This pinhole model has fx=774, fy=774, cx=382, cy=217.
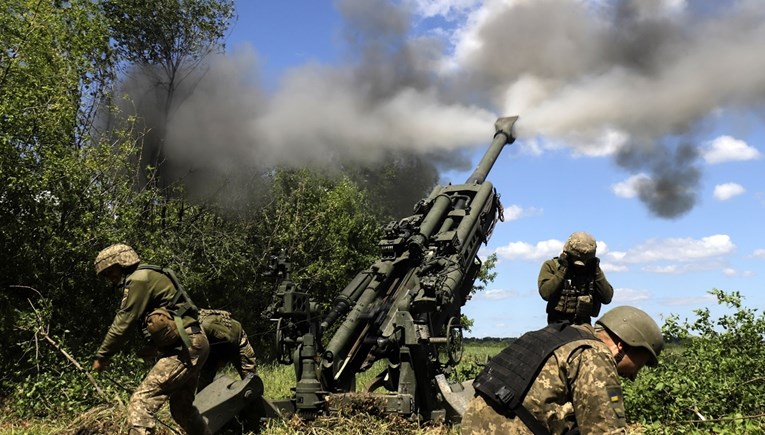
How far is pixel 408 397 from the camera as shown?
701cm

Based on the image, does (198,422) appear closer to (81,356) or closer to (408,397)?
(408,397)

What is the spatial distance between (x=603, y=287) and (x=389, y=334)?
2.14 m

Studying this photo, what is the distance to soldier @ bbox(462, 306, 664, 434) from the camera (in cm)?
327

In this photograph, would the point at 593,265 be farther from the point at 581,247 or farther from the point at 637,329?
the point at 637,329

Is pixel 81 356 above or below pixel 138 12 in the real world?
below

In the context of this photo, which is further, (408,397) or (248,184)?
(248,184)

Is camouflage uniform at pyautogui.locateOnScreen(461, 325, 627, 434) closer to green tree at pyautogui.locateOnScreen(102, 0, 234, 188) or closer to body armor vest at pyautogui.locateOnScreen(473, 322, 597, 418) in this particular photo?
body armor vest at pyautogui.locateOnScreen(473, 322, 597, 418)

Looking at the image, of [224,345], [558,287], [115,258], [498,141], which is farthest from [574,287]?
[498,141]

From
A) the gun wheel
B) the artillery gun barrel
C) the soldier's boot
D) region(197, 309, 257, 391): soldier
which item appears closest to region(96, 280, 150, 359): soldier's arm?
the soldier's boot

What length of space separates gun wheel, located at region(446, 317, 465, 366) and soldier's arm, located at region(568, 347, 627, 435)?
4617 mm

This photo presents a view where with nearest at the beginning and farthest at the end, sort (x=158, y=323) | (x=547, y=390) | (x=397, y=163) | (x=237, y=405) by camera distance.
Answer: (x=547, y=390)
(x=158, y=323)
(x=237, y=405)
(x=397, y=163)

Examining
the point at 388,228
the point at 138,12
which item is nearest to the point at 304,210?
the point at 138,12

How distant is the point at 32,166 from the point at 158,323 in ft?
19.5

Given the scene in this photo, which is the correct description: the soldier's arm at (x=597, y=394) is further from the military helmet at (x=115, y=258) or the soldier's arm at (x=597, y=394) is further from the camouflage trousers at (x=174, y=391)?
the military helmet at (x=115, y=258)
